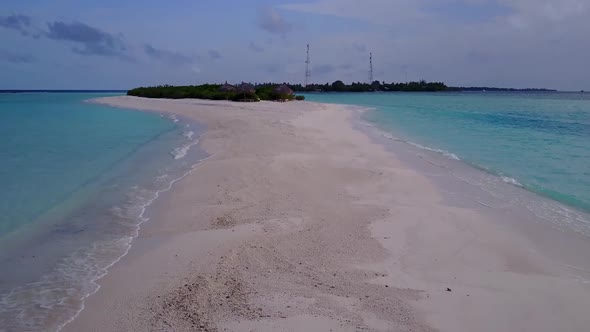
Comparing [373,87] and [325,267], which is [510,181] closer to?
[325,267]

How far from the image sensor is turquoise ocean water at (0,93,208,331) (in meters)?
4.66

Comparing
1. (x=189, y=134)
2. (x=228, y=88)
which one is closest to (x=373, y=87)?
(x=228, y=88)

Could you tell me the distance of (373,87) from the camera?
14700 centimetres

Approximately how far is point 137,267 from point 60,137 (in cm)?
1562

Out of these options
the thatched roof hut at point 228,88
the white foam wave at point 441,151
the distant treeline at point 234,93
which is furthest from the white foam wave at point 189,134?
the thatched roof hut at point 228,88

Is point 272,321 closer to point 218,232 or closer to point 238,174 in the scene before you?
point 218,232

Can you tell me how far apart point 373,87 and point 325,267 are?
146374 mm

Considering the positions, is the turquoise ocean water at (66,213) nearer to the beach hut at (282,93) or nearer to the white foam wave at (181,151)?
the white foam wave at (181,151)

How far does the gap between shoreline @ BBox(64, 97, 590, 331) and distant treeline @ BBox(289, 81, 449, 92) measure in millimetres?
123077

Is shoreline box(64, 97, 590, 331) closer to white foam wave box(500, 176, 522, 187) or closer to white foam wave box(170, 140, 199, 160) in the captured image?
white foam wave box(500, 176, 522, 187)

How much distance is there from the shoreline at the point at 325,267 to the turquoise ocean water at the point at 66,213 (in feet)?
1.11

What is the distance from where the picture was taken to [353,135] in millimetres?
18344

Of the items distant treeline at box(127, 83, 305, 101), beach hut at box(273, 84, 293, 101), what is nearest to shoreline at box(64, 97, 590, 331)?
distant treeline at box(127, 83, 305, 101)

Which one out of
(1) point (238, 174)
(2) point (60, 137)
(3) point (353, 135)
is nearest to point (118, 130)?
(2) point (60, 137)
